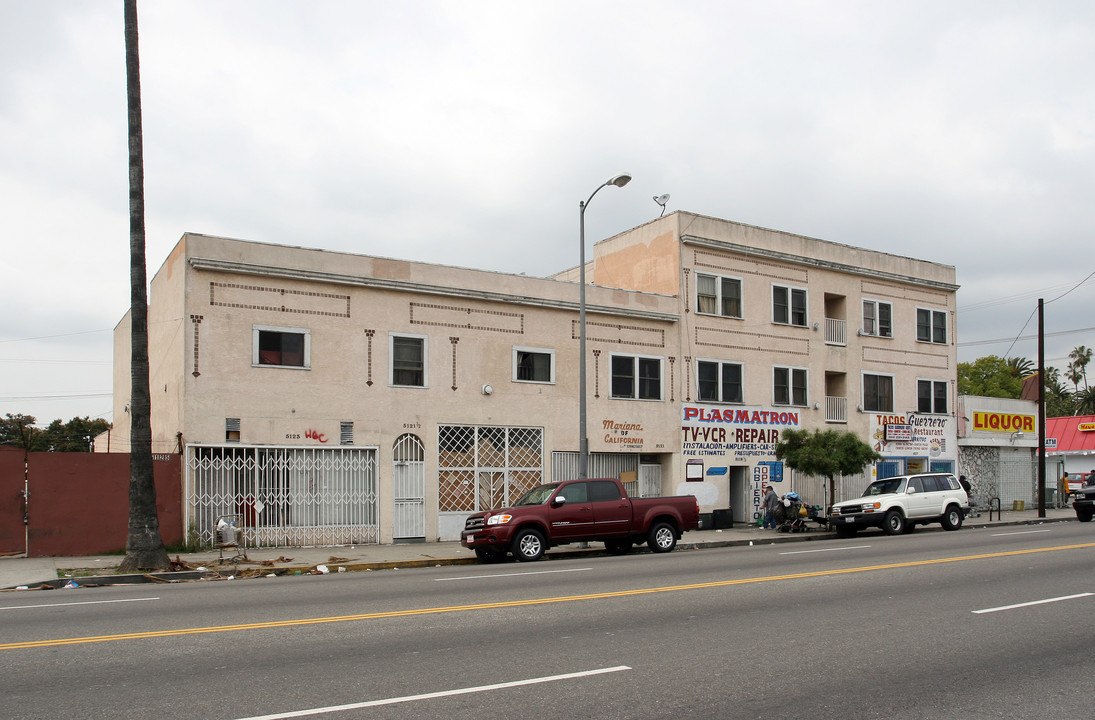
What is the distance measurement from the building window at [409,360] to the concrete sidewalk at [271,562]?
4256 millimetres

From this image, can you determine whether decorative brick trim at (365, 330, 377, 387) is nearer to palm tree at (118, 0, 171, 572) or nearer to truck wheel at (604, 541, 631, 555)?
palm tree at (118, 0, 171, 572)

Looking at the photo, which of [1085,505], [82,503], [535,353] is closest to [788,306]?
[535,353]

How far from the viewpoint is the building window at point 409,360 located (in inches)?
953

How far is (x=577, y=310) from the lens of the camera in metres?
27.0

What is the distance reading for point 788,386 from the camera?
31859mm

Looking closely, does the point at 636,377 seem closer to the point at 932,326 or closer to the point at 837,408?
the point at 837,408

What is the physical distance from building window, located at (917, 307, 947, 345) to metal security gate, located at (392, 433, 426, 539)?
2173 centimetres

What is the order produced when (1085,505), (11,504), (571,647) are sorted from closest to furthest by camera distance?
1. (571,647)
2. (11,504)
3. (1085,505)

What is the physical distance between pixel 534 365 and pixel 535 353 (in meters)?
0.35

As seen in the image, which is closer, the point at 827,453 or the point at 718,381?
the point at 827,453

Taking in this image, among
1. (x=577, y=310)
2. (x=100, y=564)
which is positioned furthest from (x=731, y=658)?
(x=577, y=310)

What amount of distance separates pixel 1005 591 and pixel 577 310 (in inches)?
643

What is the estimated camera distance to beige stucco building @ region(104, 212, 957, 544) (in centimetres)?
2203

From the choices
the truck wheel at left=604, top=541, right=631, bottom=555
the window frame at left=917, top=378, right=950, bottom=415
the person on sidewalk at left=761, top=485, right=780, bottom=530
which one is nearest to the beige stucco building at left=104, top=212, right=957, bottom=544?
the window frame at left=917, top=378, right=950, bottom=415
